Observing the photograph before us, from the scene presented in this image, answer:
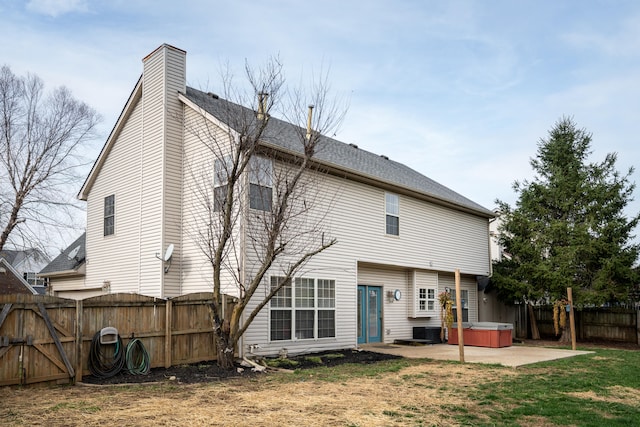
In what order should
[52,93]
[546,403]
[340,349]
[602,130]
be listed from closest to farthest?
[546,403] → [340,349] → [602,130] → [52,93]

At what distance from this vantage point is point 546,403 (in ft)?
25.2

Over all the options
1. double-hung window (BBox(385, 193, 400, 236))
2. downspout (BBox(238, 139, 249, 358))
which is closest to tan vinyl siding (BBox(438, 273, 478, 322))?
double-hung window (BBox(385, 193, 400, 236))

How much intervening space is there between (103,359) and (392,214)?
9860 mm

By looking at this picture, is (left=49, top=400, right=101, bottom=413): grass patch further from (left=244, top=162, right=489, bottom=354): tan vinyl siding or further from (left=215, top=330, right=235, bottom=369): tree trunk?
(left=244, top=162, right=489, bottom=354): tan vinyl siding

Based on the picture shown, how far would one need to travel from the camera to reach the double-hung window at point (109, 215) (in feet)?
52.3

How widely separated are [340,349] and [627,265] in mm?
11156

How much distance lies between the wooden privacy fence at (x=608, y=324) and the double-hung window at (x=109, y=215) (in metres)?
16.4

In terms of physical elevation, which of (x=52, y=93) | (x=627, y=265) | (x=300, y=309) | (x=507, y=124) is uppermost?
(x=52, y=93)

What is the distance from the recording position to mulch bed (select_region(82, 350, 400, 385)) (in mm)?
9555

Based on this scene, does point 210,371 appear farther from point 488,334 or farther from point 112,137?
point 488,334

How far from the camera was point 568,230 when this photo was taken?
19047 millimetres

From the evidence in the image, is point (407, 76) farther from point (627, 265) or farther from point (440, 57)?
point (627, 265)

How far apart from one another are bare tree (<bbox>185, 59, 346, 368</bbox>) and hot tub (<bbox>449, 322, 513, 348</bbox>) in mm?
5961

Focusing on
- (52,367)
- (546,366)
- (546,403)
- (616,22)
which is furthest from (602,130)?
(52,367)
